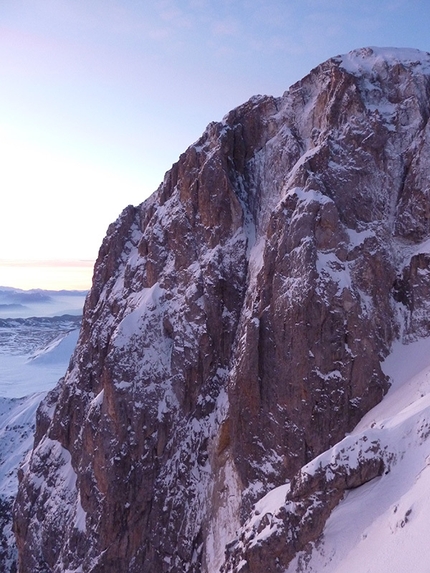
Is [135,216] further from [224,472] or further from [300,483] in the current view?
[300,483]

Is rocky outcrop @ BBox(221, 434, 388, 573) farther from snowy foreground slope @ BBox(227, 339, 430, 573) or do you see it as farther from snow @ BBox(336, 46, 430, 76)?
snow @ BBox(336, 46, 430, 76)

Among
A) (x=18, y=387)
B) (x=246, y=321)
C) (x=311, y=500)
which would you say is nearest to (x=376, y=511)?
(x=311, y=500)

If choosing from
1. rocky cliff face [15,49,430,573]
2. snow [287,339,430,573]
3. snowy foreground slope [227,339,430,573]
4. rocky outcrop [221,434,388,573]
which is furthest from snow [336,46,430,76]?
rocky outcrop [221,434,388,573]

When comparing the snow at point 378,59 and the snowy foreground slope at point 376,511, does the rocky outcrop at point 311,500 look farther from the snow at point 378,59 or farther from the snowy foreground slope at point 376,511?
the snow at point 378,59

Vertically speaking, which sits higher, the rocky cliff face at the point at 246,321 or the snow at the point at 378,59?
the snow at the point at 378,59

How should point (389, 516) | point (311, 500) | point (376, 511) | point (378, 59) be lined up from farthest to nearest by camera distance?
1. point (378, 59)
2. point (311, 500)
3. point (376, 511)
4. point (389, 516)

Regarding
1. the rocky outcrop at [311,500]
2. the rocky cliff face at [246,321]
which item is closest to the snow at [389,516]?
the rocky outcrop at [311,500]

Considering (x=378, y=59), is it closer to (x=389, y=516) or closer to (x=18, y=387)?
(x=389, y=516)

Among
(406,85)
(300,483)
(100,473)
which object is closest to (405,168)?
(406,85)

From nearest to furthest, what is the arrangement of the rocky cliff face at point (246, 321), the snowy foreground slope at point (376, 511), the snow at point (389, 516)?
the snow at point (389, 516) < the snowy foreground slope at point (376, 511) < the rocky cliff face at point (246, 321)

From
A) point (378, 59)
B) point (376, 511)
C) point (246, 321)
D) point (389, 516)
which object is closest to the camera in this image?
point (389, 516)
